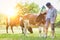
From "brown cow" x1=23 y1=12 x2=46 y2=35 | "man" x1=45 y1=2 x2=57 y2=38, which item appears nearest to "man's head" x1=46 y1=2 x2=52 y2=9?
"man" x1=45 y1=2 x2=57 y2=38

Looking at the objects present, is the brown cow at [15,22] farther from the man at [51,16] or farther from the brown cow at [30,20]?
the man at [51,16]

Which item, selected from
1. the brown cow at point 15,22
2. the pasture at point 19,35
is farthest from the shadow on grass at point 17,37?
the brown cow at point 15,22

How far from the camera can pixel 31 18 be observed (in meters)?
3.18

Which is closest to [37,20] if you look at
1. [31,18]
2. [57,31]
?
[31,18]

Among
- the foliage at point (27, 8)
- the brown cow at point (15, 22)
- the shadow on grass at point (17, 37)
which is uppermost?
the foliage at point (27, 8)

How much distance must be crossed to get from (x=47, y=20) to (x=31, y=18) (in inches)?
7.8

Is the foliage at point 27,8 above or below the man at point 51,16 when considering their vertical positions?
above

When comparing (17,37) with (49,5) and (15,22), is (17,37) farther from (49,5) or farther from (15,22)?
(49,5)

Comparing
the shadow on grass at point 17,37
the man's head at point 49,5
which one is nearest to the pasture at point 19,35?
the shadow on grass at point 17,37

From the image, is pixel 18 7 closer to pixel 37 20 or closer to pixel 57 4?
pixel 37 20

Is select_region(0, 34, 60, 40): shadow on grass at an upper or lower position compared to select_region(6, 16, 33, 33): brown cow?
lower

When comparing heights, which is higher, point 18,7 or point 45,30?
point 18,7

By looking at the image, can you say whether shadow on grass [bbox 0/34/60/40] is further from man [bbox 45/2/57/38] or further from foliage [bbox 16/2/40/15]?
foliage [bbox 16/2/40/15]

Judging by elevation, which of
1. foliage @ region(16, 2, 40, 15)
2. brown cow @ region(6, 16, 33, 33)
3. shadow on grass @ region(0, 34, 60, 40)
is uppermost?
foliage @ region(16, 2, 40, 15)
